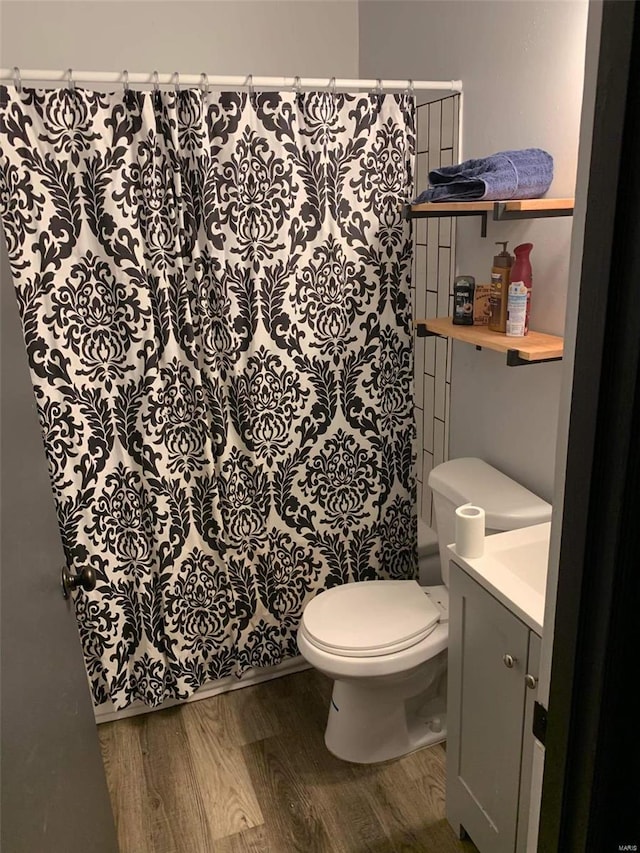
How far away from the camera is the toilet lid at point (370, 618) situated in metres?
1.86

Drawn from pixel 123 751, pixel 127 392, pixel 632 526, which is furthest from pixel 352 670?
pixel 632 526

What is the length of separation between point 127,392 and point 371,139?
1046mm

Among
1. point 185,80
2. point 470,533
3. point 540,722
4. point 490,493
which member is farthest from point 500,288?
point 540,722

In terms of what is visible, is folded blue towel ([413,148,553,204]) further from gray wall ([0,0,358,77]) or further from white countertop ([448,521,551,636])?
gray wall ([0,0,358,77])

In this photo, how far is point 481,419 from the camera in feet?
7.12

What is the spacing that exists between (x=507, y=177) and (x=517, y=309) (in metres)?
0.33

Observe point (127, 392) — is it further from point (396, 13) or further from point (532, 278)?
point (396, 13)

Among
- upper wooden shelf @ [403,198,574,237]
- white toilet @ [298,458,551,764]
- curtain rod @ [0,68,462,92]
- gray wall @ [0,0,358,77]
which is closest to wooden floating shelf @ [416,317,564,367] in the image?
upper wooden shelf @ [403,198,574,237]

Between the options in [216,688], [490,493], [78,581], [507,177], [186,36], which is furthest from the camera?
[186,36]

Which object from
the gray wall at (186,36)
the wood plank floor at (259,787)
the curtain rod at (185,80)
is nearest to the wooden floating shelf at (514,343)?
the curtain rod at (185,80)

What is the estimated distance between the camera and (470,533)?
1.53 metres

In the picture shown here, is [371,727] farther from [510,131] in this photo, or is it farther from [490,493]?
[510,131]

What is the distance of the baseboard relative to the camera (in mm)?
2234

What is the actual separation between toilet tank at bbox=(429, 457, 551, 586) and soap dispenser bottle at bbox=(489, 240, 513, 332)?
45cm
